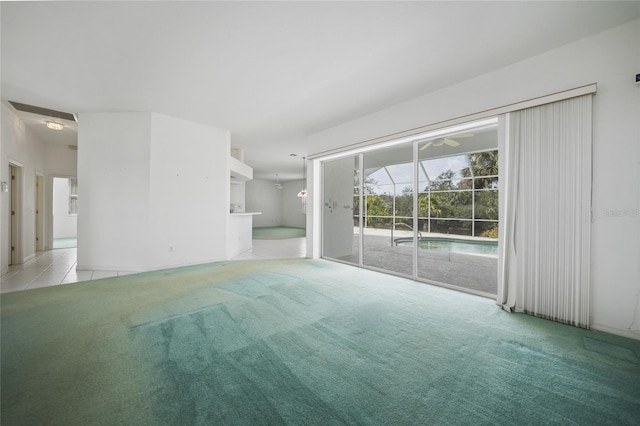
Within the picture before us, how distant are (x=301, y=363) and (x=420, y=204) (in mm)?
5759

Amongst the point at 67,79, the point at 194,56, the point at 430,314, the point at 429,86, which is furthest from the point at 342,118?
the point at 67,79

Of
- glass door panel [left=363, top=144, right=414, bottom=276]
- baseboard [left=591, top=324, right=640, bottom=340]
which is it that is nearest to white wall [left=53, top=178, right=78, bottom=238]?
glass door panel [left=363, top=144, right=414, bottom=276]

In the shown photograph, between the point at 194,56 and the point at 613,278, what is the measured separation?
5.15 meters

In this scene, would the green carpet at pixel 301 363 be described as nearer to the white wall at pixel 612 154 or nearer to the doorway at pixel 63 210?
the white wall at pixel 612 154

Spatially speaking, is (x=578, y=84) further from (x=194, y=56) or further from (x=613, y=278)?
(x=194, y=56)

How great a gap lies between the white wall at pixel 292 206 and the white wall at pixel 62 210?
10.3m

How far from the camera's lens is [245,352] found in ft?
6.81

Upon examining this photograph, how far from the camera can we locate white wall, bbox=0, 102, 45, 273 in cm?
446

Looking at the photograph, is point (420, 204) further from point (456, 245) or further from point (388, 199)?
point (456, 245)

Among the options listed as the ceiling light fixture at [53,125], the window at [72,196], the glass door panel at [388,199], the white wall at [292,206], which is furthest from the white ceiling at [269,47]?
the white wall at [292,206]

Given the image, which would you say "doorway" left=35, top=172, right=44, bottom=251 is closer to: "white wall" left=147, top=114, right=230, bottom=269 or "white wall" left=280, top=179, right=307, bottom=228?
"white wall" left=147, top=114, right=230, bottom=269

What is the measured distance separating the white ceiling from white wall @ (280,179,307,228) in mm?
11980

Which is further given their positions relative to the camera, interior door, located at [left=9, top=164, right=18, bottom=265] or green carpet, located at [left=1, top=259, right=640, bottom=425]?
interior door, located at [left=9, top=164, right=18, bottom=265]

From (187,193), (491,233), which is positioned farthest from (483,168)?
(187,193)
